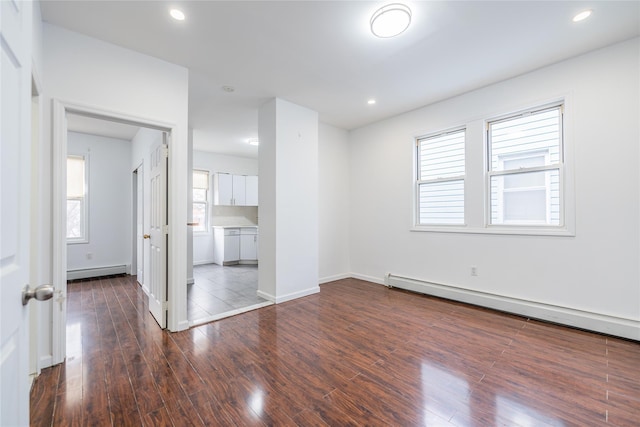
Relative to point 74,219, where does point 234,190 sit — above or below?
above

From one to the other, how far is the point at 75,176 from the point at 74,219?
0.83 m

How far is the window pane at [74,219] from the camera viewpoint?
17.0ft

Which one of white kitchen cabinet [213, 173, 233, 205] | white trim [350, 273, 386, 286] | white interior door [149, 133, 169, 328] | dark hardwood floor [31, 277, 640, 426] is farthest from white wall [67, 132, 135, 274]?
white trim [350, 273, 386, 286]

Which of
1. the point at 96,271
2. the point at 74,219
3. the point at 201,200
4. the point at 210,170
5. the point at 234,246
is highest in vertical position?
the point at 210,170

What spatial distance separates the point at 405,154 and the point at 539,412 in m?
3.55

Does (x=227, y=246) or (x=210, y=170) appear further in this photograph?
(x=210, y=170)

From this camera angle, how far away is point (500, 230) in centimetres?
344

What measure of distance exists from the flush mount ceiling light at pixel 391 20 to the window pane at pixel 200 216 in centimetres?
601

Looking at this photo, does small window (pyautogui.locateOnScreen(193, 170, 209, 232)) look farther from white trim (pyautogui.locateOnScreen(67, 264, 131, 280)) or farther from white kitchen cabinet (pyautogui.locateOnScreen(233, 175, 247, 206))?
white trim (pyautogui.locateOnScreen(67, 264, 131, 280))

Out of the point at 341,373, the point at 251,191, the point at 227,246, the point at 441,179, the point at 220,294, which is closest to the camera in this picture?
the point at 341,373

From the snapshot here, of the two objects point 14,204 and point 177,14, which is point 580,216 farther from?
point 177,14

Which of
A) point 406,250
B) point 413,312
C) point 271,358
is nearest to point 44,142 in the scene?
point 271,358

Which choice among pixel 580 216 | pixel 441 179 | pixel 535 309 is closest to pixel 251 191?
pixel 441 179

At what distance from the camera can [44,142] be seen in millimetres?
2213
